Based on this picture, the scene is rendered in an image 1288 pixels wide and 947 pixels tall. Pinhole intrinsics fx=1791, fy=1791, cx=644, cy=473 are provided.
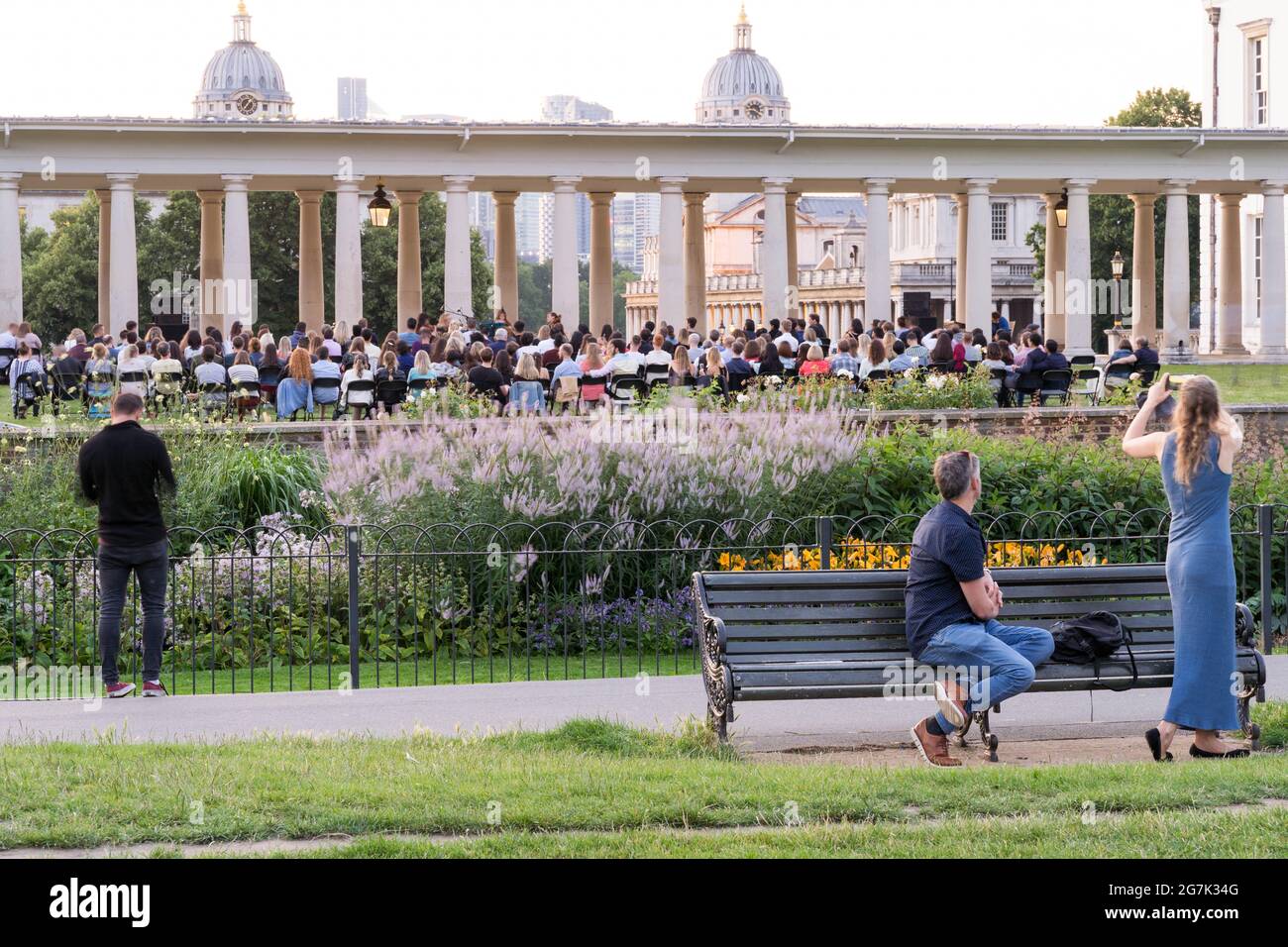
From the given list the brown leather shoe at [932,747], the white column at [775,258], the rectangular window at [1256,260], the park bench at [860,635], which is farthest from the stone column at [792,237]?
the brown leather shoe at [932,747]

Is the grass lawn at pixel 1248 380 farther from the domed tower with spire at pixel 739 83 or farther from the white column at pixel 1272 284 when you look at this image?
the domed tower with spire at pixel 739 83

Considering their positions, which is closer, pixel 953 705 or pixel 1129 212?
pixel 953 705

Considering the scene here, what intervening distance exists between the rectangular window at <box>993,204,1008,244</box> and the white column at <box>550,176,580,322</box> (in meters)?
85.7

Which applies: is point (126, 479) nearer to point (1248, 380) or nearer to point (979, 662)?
point (979, 662)

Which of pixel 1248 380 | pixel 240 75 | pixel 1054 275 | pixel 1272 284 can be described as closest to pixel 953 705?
pixel 1248 380

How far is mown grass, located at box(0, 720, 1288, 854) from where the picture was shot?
7.78 m

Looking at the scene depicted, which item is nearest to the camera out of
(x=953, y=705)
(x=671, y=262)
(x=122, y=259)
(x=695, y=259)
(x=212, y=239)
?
(x=953, y=705)

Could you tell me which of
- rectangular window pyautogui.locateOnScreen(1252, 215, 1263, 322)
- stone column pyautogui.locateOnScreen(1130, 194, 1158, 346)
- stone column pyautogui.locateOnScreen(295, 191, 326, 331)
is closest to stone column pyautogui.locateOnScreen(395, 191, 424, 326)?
stone column pyautogui.locateOnScreen(295, 191, 326, 331)

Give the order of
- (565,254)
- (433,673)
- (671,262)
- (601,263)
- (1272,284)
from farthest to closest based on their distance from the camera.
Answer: (601,263) → (1272,284) → (565,254) → (671,262) → (433,673)

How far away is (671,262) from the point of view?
45.6 meters

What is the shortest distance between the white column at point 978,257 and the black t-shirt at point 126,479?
124 feet

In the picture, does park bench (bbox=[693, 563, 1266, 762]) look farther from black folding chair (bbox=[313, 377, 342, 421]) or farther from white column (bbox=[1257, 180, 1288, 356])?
white column (bbox=[1257, 180, 1288, 356])

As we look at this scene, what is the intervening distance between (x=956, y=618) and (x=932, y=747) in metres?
0.71
